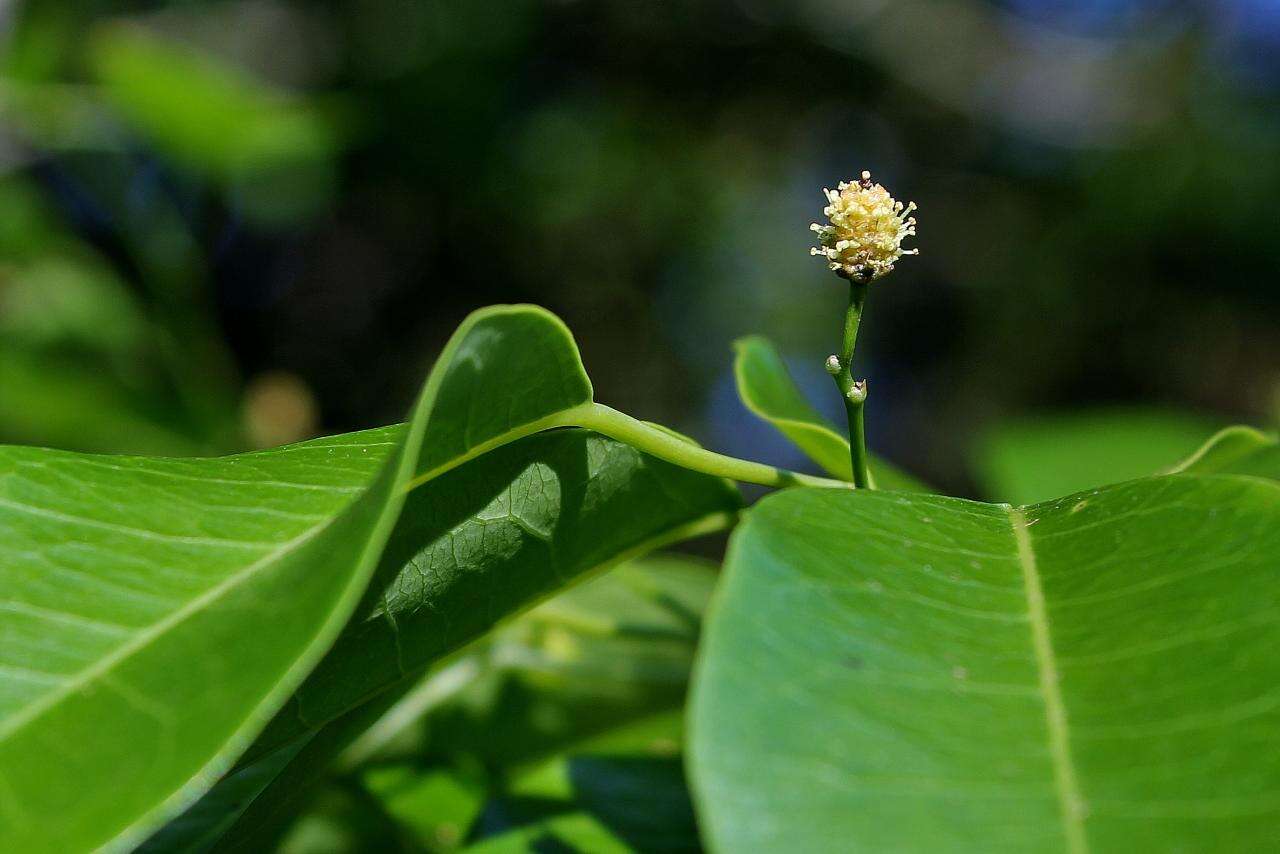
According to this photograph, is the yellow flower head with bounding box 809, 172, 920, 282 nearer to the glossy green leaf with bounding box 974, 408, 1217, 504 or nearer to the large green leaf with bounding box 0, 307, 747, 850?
the large green leaf with bounding box 0, 307, 747, 850

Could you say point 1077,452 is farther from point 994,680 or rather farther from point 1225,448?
point 994,680

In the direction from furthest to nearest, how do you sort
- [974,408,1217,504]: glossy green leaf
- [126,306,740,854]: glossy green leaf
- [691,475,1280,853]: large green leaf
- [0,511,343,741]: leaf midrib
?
[974,408,1217,504]: glossy green leaf, [126,306,740,854]: glossy green leaf, [0,511,343,741]: leaf midrib, [691,475,1280,853]: large green leaf

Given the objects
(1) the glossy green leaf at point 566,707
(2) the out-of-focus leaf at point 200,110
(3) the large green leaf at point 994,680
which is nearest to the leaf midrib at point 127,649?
(3) the large green leaf at point 994,680

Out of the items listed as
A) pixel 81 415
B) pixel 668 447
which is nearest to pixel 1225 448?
pixel 668 447

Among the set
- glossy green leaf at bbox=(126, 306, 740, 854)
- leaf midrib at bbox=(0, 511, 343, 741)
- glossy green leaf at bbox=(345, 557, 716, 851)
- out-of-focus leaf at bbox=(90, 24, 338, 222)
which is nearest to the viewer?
leaf midrib at bbox=(0, 511, 343, 741)

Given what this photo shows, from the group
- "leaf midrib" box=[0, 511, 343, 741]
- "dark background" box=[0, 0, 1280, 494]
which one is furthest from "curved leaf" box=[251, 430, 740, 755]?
"dark background" box=[0, 0, 1280, 494]

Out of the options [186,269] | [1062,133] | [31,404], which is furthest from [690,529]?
[1062,133]
